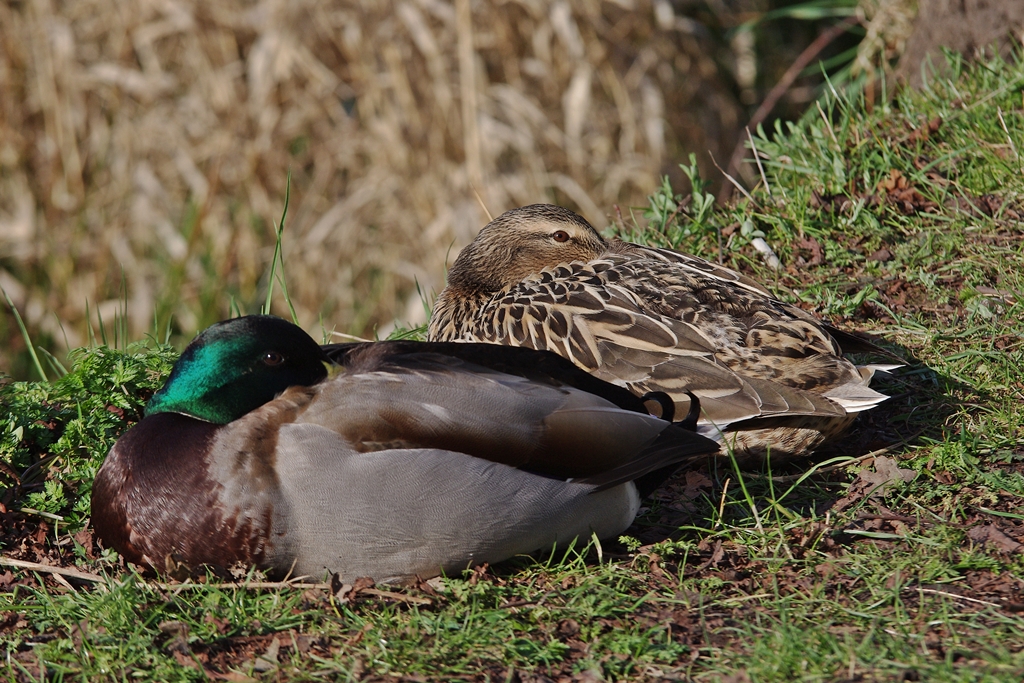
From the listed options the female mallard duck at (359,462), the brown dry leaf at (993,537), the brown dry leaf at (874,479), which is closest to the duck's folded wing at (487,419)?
the female mallard duck at (359,462)

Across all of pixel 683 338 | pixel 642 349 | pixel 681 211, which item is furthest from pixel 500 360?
pixel 681 211

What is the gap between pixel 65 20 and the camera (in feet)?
26.1

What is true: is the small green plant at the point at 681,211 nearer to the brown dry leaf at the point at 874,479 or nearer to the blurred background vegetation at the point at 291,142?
the brown dry leaf at the point at 874,479

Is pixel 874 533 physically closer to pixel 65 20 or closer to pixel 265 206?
pixel 265 206

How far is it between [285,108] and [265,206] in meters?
0.71

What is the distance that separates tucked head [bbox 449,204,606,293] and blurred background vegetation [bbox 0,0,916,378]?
2.93m

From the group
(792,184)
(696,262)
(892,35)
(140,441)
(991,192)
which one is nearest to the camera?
(140,441)

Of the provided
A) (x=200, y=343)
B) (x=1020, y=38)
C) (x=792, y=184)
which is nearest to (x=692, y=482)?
(x=200, y=343)

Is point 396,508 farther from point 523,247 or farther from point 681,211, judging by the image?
point 681,211

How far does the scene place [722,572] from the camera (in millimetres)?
3207

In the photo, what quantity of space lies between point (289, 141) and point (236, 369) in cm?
507

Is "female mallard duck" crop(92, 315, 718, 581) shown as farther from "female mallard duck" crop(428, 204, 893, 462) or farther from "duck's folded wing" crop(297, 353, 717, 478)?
"female mallard duck" crop(428, 204, 893, 462)

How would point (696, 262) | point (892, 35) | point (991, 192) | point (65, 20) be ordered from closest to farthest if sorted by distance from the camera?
1. point (696, 262)
2. point (991, 192)
3. point (892, 35)
4. point (65, 20)

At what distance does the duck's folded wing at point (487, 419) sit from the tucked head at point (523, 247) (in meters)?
1.26
